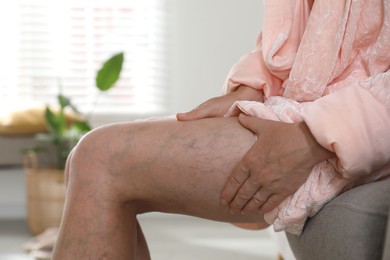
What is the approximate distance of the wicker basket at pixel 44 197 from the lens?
3273 mm

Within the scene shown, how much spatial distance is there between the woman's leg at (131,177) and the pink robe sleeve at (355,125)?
115 millimetres

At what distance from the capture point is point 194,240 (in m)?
3.19

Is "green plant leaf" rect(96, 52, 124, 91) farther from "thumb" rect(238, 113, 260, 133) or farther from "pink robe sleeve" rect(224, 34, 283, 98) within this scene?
"thumb" rect(238, 113, 260, 133)

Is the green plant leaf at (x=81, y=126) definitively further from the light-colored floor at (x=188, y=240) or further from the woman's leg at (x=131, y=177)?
the woman's leg at (x=131, y=177)

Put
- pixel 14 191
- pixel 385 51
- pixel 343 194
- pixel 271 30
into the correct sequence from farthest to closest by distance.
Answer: pixel 14 191 < pixel 271 30 < pixel 385 51 < pixel 343 194

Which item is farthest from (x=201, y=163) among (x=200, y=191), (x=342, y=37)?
(x=342, y=37)

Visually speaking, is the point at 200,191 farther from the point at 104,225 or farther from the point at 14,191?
the point at 14,191

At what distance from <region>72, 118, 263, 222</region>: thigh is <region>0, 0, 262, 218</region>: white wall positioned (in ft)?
8.97

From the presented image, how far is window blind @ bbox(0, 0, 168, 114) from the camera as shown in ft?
12.6

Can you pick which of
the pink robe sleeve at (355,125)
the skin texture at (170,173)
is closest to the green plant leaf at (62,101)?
the skin texture at (170,173)

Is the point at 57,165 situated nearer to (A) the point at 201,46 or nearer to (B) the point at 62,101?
(B) the point at 62,101

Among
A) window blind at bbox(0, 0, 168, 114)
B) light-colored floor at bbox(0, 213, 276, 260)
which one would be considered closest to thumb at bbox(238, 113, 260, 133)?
light-colored floor at bbox(0, 213, 276, 260)

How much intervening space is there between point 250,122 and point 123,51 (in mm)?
2805

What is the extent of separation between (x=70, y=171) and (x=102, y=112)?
286 centimetres
